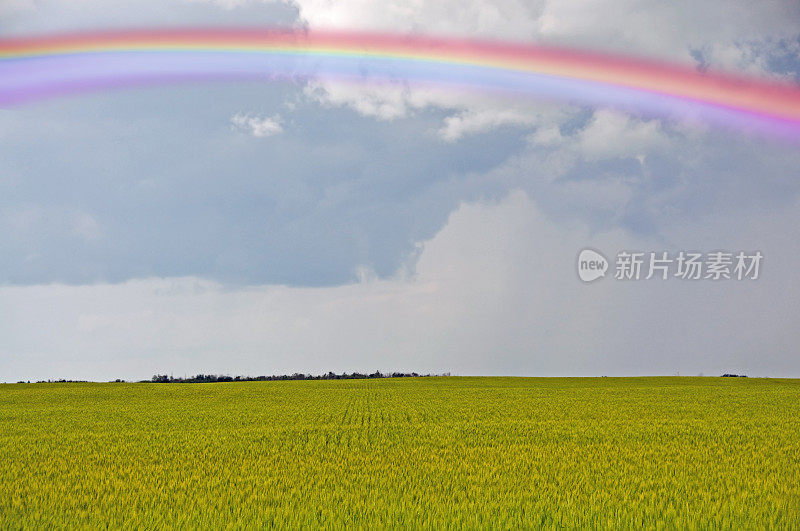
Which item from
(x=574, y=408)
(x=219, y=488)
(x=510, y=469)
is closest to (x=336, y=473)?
(x=219, y=488)

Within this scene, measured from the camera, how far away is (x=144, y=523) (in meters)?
10.7

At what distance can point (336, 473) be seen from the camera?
15.3 m

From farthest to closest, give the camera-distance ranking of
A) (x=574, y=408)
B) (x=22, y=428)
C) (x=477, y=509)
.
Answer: (x=574, y=408)
(x=22, y=428)
(x=477, y=509)

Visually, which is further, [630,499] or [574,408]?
[574,408]

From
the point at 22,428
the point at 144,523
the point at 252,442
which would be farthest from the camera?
the point at 22,428

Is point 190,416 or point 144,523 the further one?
point 190,416

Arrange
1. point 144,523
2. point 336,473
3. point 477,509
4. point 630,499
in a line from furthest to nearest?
1. point 336,473
2. point 630,499
3. point 477,509
4. point 144,523

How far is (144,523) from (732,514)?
1019 centimetres

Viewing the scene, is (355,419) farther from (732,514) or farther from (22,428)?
(732,514)

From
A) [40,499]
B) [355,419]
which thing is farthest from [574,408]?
[40,499]

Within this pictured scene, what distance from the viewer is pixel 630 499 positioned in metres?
12.4

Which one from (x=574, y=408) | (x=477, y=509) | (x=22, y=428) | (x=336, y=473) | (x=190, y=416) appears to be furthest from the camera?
(x=574, y=408)

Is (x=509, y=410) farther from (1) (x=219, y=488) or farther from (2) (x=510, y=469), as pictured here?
(1) (x=219, y=488)

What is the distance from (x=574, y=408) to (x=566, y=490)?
26407 mm
